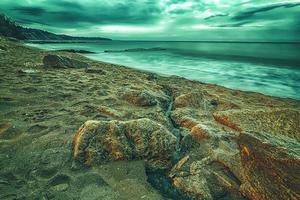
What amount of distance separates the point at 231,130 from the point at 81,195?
2.60 meters

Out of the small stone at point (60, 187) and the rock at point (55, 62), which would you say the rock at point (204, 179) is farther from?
the rock at point (55, 62)

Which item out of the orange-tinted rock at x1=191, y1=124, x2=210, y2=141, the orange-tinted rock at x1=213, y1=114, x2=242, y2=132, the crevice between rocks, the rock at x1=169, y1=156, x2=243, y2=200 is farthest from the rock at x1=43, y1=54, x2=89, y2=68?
the rock at x1=169, y1=156, x2=243, y2=200

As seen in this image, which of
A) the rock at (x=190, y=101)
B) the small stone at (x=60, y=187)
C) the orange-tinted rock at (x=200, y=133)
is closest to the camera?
the small stone at (x=60, y=187)

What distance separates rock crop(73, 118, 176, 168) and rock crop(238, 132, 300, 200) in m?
0.91

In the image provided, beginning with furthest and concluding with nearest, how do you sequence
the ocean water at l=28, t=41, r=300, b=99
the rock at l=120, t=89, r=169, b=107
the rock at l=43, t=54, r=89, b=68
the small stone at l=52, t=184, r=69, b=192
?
1. the ocean water at l=28, t=41, r=300, b=99
2. the rock at l=43, t=54, r=89, b=68
3. the rock at l=120, t=89, r=169, b=107
4. the small stone at l=52, t=184, r=69, b=192

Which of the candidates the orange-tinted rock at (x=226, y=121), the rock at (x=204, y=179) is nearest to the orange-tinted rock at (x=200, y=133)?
the rock at (x=204, y=179)

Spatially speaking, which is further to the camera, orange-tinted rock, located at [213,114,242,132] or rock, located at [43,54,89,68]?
rock, located at [43,54,89,68]

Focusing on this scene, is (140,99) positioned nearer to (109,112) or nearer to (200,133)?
(109,112)

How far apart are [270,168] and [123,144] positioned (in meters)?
1.63

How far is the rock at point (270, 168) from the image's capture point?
8.00 ft

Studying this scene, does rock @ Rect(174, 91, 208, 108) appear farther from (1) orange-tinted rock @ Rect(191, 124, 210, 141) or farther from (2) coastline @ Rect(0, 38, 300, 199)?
(1) orange-tinted rock @ Rect(191, 124, 210, 141)

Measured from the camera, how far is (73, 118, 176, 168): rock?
3.11 meters

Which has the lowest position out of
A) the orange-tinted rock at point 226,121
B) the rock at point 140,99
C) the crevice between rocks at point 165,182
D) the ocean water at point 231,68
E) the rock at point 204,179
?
the ocean water at point 231,68

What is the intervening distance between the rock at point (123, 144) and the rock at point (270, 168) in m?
0.91
